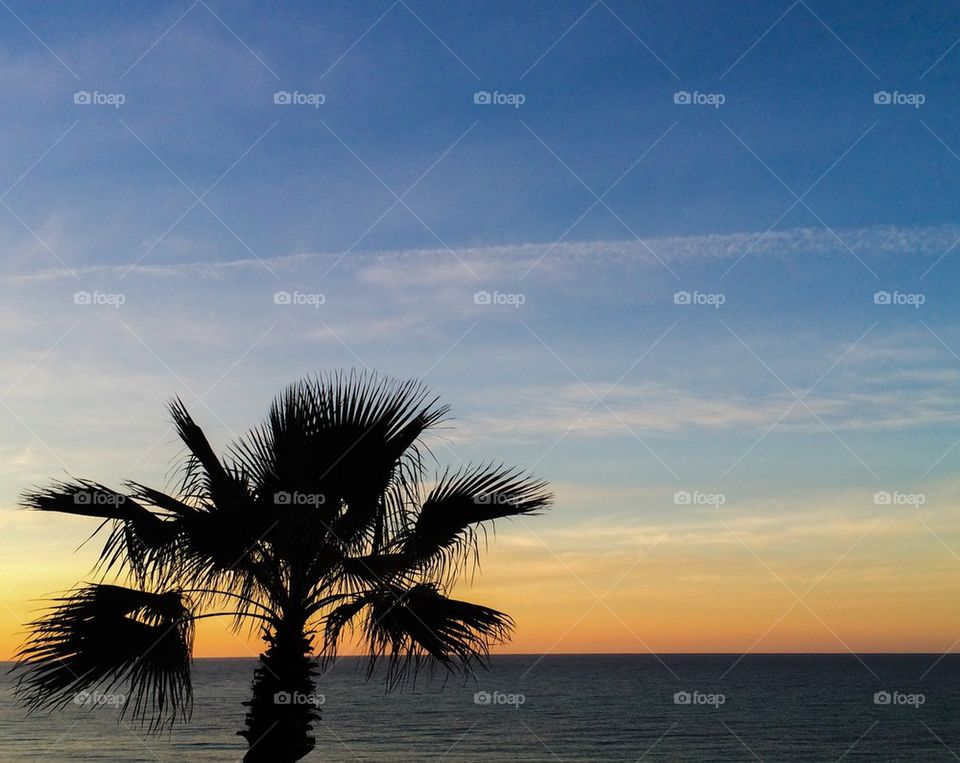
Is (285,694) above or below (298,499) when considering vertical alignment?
below

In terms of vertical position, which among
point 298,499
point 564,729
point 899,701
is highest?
point 899,701

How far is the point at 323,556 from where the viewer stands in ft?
28.3

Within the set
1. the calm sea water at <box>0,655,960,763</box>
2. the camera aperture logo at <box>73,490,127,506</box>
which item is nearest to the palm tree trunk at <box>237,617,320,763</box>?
the camera aperture logo at <box>73,490,127,506</box>

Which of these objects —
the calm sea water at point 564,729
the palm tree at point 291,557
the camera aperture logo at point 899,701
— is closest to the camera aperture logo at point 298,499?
the palm tree at point 291,557

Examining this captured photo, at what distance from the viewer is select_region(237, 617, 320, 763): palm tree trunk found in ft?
28.1

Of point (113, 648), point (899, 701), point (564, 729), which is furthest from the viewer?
point (899, 701)

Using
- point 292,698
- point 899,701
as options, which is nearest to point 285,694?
point 292,698

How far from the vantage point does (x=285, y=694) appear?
8664 mm

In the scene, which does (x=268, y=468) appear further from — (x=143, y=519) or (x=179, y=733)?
(x=179, y=733)

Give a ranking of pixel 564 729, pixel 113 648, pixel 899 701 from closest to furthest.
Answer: pixel 113 648 → pixel 564 729 → pixel 899 701

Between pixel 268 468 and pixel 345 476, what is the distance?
2.74ft

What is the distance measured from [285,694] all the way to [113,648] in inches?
62.8

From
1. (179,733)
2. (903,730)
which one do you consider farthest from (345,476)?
(903,730)

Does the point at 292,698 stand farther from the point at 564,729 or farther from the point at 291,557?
the point at 564,729
